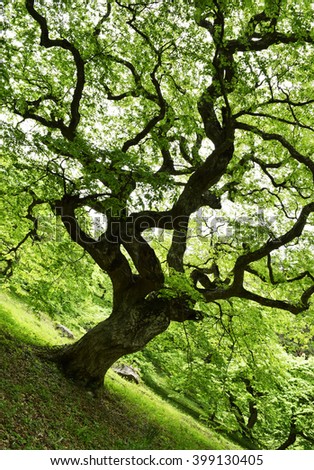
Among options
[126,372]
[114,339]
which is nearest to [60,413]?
[114,339]

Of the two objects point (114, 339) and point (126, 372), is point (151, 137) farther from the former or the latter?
point (126, 372)

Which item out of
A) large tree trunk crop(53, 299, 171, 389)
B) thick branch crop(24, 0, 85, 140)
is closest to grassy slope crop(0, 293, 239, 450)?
large tree trunk crop(53, 299, 171, 389)

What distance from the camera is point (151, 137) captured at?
1120 centimetres

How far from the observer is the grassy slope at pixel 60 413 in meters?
7.32

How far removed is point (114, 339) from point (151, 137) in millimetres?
5897

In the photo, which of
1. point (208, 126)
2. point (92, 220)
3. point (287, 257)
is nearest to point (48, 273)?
point (92, 220)

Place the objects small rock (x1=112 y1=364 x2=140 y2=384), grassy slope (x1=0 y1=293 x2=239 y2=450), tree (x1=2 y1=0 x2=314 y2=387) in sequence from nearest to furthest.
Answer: grassy slope (x1=0 y1=293 x2=239 y2=450) < tree (x1=2 y1=0 x2=314 y2=387) < small rock (x1=112 y1=364 x2=140 y2=384)

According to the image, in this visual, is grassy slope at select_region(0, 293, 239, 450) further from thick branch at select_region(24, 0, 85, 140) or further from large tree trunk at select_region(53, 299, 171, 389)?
thick branch at select_region(24, 0, 85, 140)

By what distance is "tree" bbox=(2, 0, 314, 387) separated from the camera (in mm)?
9078

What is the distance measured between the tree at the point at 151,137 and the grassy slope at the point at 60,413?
1.00 meters

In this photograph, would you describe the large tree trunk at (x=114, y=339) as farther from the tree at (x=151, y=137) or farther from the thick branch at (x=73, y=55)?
the thick branch at (x=73, y=55)

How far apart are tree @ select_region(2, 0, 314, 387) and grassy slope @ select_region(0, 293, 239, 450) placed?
998 millimetres
